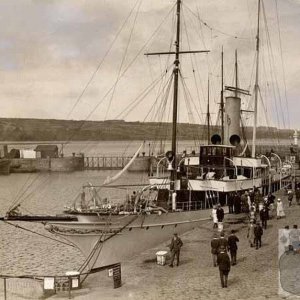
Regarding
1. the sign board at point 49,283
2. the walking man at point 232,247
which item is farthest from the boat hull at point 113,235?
the walking man at point 232,247

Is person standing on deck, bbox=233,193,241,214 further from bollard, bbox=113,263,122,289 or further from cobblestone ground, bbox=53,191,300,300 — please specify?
bollard, bbox=113,263,122,289

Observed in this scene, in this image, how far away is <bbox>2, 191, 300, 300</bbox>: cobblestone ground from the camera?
12820 millimetres

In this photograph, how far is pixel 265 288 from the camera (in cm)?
1291

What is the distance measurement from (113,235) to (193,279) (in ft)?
20.9

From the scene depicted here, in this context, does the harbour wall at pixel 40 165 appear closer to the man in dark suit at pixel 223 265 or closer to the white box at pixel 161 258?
the white box at pixel 161 258

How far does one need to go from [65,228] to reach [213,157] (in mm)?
10586

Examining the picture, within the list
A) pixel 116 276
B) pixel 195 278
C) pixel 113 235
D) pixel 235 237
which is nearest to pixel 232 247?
pixel 235 237

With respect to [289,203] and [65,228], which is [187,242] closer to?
[65,228]

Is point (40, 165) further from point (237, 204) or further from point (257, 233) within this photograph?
point (257, 233)

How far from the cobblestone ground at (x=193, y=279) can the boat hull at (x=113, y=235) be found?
2.56 m

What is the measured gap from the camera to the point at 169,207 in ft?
75.3

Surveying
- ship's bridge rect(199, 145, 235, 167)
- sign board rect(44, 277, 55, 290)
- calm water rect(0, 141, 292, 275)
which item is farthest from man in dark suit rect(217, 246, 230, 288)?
ship's bridge rect(199, 145, 235, 167)

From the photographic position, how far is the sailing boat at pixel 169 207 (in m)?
19.8

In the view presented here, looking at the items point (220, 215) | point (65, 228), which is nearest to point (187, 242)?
point (220, 215)
